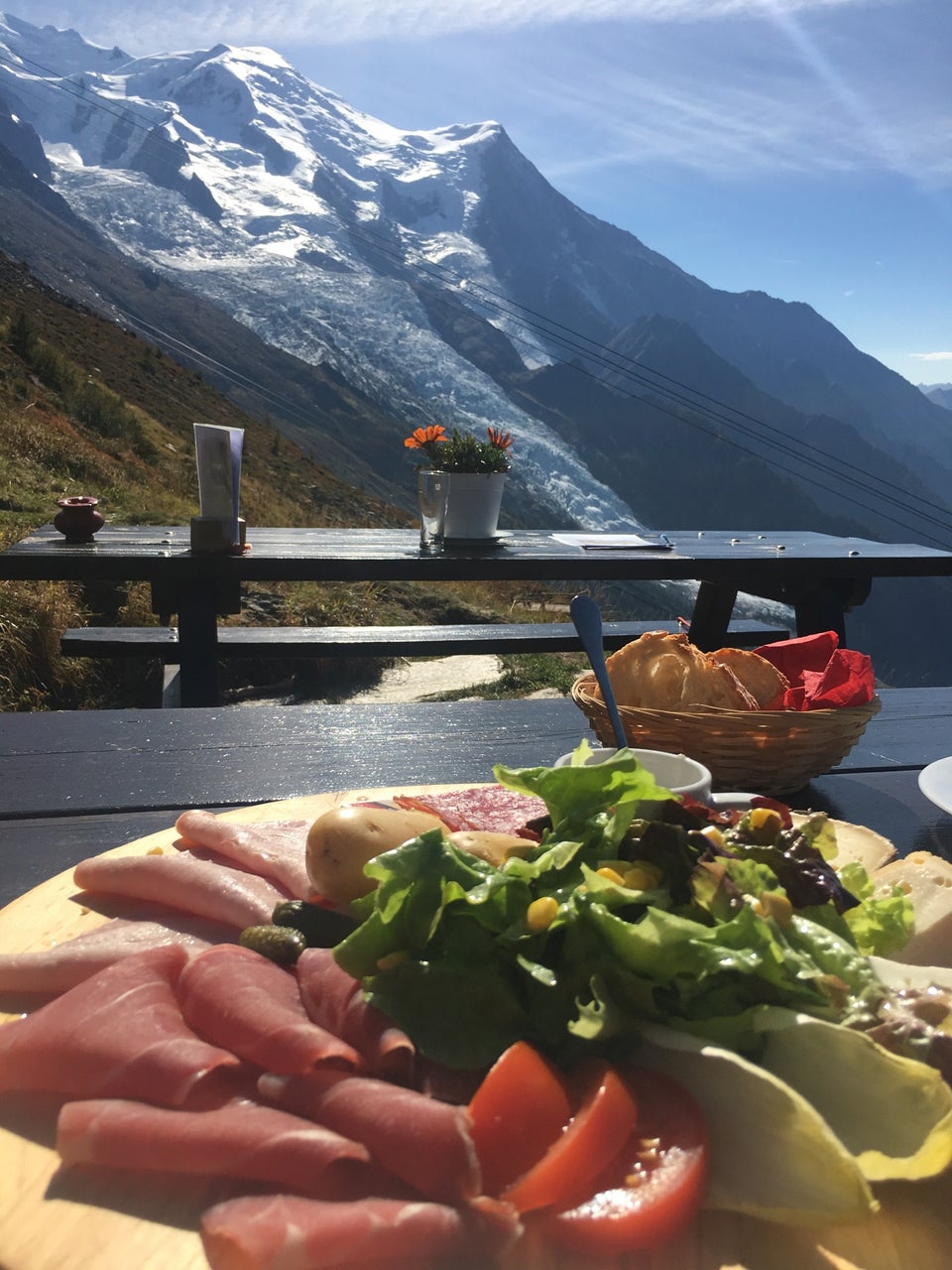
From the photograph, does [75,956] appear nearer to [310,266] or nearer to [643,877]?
[643,877]

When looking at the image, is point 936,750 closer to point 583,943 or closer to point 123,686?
point 583,943

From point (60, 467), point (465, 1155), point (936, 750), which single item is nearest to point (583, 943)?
point (465, 1155)

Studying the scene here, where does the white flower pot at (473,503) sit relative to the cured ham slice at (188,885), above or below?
above

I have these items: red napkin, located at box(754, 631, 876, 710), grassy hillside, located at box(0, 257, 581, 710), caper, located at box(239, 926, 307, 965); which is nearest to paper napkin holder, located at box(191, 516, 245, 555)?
grassy hillside, located at box(0, 257, 581, 710)

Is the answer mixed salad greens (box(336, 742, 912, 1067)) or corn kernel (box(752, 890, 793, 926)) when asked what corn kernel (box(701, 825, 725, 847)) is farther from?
corn kernel (box(752, 890, 793, 926))

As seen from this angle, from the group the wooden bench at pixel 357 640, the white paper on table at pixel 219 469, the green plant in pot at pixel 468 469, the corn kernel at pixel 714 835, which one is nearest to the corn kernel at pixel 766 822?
the corn kernel at pixel 714 835

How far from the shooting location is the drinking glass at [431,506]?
5328 mm

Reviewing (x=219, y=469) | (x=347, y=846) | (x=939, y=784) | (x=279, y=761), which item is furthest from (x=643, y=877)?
(x=219, y=469)

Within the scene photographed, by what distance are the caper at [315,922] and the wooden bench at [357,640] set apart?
16.6 feet

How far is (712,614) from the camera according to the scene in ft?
22.1

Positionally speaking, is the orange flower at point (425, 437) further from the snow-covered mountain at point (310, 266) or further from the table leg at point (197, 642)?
the snow-covered mountain at point (310, 266)

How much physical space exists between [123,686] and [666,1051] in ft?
27.7

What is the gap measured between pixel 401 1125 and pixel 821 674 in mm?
1484

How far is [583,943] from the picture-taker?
961 millimetres
